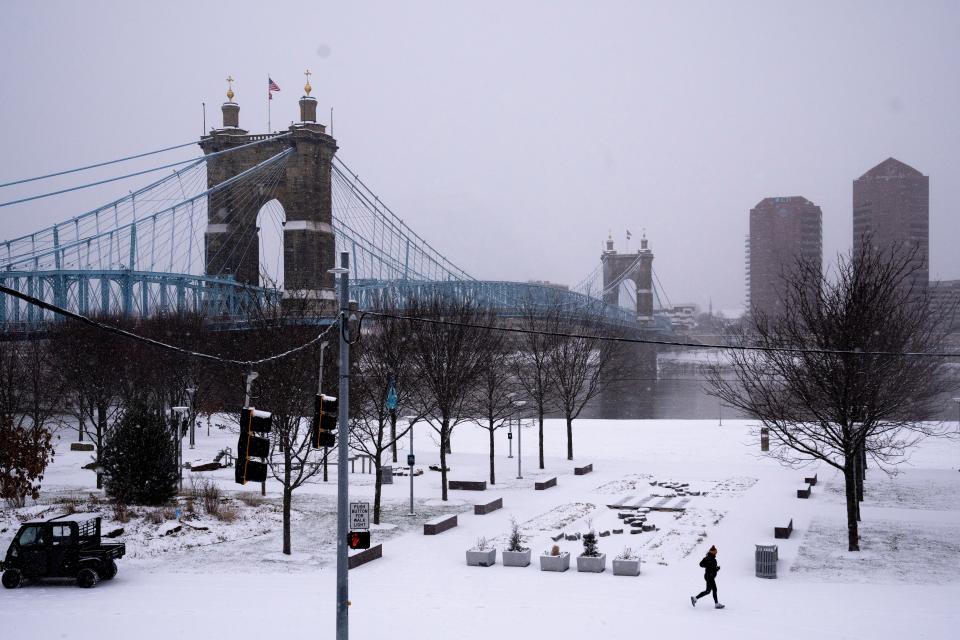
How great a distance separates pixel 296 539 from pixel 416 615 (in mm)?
7826

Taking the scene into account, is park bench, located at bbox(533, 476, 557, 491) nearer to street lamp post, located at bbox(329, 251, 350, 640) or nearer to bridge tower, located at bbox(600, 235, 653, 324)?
street lamp post, located at bbox(329, 251, 350, 640)

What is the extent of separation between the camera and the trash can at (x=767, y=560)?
18.0m

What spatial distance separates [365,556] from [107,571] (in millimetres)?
5303

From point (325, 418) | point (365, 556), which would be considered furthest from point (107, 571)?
point (325, 418)

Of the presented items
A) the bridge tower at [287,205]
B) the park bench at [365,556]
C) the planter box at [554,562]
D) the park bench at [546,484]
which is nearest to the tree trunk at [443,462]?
the park bench at [546,484]

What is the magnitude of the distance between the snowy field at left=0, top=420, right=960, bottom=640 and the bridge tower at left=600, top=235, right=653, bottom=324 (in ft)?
450

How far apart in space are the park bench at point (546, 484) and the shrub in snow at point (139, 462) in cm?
1193

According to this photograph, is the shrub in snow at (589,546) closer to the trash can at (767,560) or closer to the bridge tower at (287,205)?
the trash can at (767,560)

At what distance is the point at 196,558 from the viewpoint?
66.2 ft

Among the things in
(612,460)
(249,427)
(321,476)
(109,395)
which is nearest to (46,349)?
(109,395)

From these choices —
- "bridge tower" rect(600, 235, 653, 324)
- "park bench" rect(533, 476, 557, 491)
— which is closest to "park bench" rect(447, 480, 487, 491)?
"park bench" rect(533, 476, 557, 491)

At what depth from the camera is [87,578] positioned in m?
17.3

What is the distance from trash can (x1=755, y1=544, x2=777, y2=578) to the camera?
18.0m

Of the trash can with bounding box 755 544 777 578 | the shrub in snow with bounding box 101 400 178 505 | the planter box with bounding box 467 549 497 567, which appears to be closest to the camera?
the trash can with bounding box 755 544 777 578
